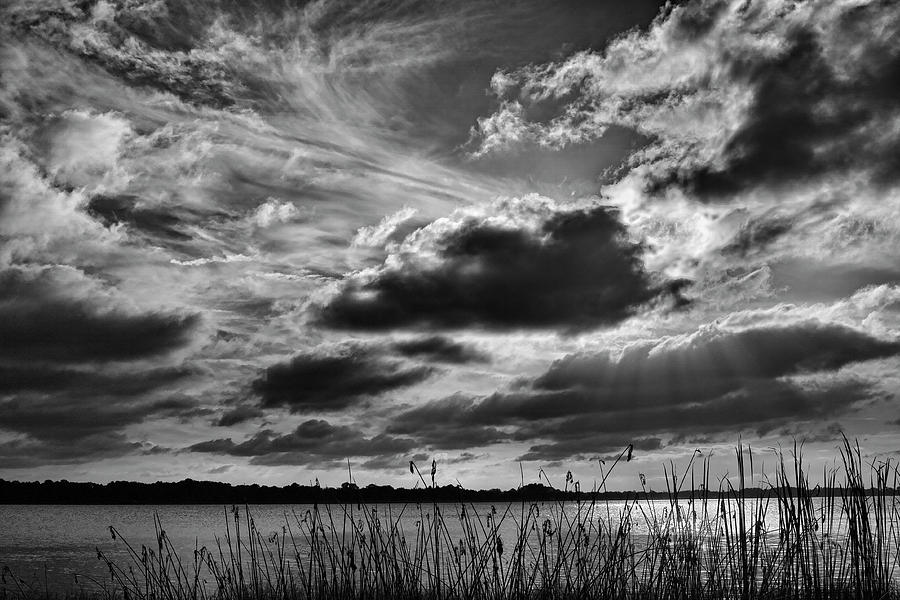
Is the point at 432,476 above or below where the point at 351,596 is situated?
above

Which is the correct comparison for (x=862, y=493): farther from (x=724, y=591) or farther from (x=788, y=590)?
(x=724, y=591)

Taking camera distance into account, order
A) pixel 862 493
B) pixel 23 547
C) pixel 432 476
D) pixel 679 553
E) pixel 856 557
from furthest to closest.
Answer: pixel 23 547
pixel 679 553
pixel 856 557
pixel 862 493
pixel 432 476

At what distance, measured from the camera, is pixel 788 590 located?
357 inches

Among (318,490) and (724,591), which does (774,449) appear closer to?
(724,591)

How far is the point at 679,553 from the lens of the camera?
9.59 metres

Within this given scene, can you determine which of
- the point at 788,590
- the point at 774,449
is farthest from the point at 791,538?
the point at 774,449

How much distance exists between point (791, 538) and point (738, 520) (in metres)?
0.71

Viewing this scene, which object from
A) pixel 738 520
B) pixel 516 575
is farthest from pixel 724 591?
pixel 516 575

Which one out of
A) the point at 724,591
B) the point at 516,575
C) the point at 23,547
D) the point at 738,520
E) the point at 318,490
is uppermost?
the point at 318,490

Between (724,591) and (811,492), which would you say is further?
(724,591)

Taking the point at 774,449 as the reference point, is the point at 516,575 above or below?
below

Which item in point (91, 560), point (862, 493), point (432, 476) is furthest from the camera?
point (91, 560)

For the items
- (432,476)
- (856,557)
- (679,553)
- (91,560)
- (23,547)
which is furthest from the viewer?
(23,547)

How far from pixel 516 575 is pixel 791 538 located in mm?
3407
